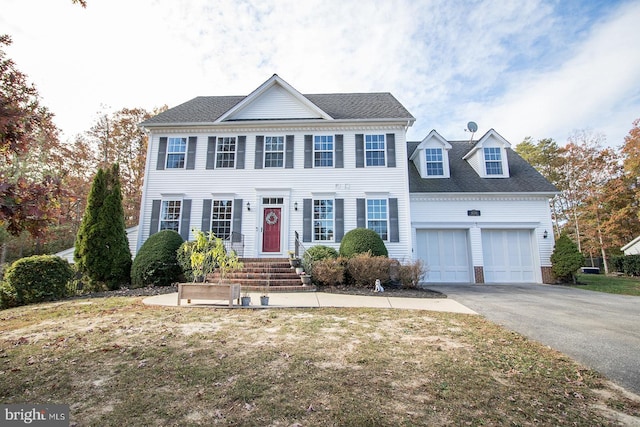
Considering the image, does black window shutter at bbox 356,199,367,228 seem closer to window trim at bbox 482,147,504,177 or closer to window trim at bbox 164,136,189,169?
window trim at bbox 482,147,504,177

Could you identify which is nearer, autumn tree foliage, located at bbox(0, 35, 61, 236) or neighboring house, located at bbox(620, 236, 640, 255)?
autumn tree foliage, located at bbox(0, 35, 61, 236)

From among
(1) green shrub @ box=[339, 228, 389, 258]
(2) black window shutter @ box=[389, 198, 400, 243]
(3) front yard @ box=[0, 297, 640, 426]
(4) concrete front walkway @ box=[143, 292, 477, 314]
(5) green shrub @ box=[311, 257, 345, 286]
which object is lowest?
(3) front yard @ box=[0, 297, 640, 426]

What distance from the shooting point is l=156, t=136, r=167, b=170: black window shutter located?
46.9 feet

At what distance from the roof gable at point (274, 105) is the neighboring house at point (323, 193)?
0.05 metres

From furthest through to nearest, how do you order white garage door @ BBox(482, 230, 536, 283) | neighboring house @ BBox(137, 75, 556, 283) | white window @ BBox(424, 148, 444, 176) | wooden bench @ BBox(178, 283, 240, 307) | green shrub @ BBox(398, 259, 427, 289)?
white window @ BBox(424, 148, 444, 176), white garage door @ BBox(482, 230, 536, 283), neighboring house @ BBox(137, 75, 556, 283), green shrub @ BBox(398, 259, 427, 289), wooden bench @ BBox(178, 283, 240, 307)

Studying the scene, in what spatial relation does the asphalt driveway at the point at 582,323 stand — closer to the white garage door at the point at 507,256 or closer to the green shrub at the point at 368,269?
the green shrub at the point at 368,269

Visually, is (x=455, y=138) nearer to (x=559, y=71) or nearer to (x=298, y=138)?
(x=559, y=71)

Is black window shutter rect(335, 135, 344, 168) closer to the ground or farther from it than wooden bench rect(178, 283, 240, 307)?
farther from it

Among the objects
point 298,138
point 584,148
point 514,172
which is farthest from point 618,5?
point 584,148

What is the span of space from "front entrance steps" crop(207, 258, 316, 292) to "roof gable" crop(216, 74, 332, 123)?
7.29 metres

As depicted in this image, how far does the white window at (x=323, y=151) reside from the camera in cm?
1407

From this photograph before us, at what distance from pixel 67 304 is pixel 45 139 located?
17972 mm

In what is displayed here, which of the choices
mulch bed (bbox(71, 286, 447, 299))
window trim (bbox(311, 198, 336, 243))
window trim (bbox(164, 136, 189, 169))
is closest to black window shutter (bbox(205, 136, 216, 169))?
window trim (bbox(164, 136, 189, 169))

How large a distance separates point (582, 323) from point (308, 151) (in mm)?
11275
